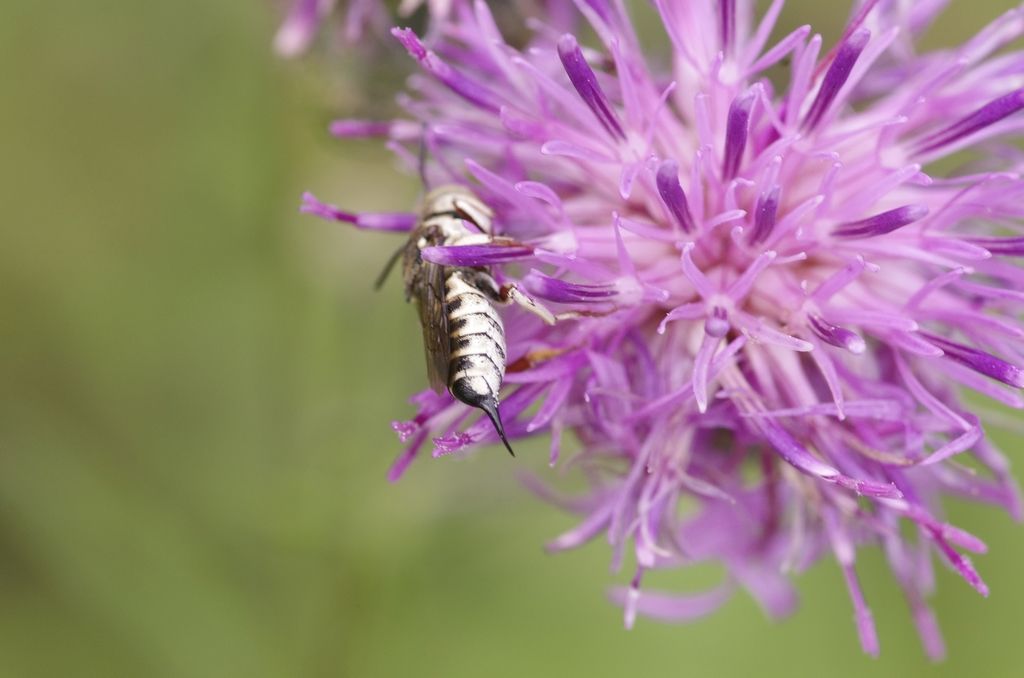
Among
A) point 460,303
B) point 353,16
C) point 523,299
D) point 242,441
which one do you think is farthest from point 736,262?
point 242,441

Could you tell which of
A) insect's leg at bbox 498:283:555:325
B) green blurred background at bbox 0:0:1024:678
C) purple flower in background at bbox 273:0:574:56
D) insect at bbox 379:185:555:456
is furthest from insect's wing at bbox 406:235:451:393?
green blurred background at bbox 0:0:1024:678

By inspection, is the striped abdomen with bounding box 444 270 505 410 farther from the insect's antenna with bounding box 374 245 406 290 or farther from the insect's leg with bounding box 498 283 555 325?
the insect's antenna with bounding box 374 245 406 290

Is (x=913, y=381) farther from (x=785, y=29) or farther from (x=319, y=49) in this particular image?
(x=785, y=29)

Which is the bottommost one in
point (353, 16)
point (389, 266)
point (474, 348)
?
point (389, 266)

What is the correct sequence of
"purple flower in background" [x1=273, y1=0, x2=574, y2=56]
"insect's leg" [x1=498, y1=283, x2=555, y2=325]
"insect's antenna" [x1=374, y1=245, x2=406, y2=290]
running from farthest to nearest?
"purple flower in background" [x1=273, y1=0, x2=574, y2=56] < "insect's antenna" [x1=374, y1=245, x2=406, y2=290] < "insect's leg" [x1=498, y1=283, x2=555, y2=325]

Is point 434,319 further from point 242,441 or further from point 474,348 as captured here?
point 242,441
